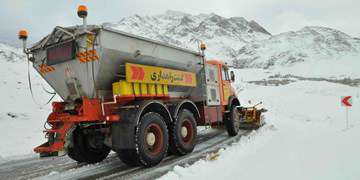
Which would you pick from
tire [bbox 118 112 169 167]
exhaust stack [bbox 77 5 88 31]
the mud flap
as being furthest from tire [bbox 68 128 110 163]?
exhaust stack [bbox 77 5 88 31]

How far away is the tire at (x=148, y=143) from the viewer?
5.64m

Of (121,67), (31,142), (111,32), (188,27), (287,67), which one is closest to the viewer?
(111,32)

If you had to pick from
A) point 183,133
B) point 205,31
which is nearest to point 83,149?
point 183,133

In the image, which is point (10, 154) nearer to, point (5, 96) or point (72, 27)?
point (72, 27)

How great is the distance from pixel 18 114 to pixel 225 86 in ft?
35.9

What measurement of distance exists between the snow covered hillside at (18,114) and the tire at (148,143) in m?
5.79

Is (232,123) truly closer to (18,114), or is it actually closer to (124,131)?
(124,131)

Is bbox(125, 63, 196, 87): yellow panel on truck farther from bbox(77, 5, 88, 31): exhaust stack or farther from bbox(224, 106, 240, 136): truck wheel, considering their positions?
bbox(224, 106, 240, 136): truck wheel

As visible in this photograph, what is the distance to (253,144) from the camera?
793 centimetres

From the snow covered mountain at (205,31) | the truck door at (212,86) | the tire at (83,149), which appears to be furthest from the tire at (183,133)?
the snow covered mountain at (205,31)

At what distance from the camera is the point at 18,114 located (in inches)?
563

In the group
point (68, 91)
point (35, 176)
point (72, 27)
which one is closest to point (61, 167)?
point (35, 176)

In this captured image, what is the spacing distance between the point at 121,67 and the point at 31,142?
7.66 m

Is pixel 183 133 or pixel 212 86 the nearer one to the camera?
pixel 183 133
